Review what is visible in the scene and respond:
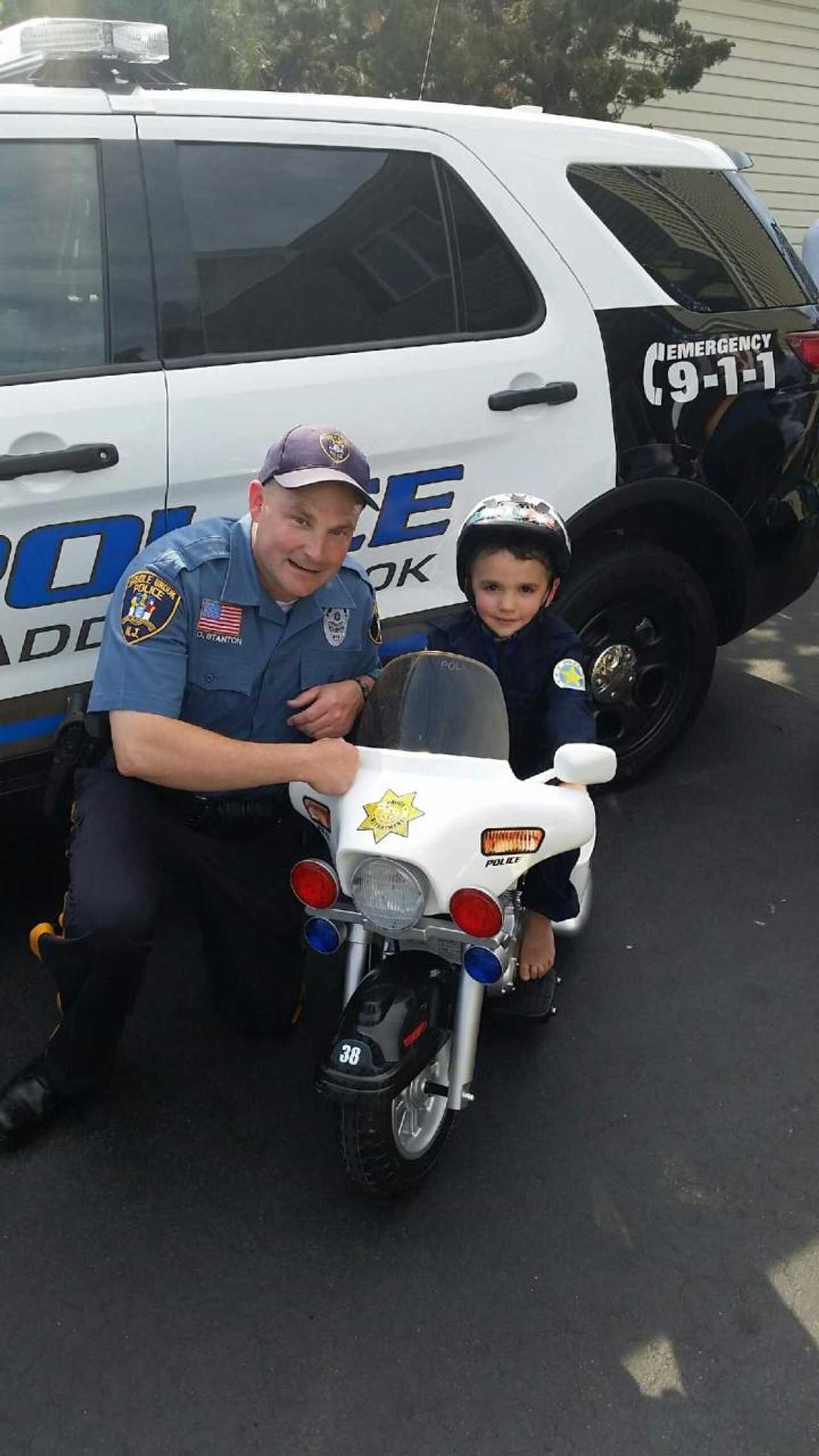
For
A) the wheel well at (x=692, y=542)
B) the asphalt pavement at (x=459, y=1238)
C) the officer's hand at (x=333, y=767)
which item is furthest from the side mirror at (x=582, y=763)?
the wheel well at (x=692, y=542)

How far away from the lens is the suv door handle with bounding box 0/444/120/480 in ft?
7.89

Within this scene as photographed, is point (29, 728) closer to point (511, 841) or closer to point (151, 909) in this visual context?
point (151, 909)

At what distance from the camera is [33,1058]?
103 inches

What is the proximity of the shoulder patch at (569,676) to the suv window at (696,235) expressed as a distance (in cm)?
145

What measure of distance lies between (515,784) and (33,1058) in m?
1.31

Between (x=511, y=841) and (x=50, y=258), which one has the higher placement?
(x=50, y=258)

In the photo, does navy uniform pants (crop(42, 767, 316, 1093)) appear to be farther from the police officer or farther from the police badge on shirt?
the police badge on shirt

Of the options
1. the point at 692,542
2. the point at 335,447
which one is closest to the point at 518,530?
the point at 335,447

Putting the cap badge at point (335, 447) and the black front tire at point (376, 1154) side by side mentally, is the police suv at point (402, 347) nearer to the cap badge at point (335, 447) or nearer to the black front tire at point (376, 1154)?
the cap badge at point (335, 447)

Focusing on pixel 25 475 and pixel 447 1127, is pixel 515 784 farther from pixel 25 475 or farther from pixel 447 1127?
pixel 25 475

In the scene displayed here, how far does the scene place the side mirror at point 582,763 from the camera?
1936 mm

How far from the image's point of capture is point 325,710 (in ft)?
8.04

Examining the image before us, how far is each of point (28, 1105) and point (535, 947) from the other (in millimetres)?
1137

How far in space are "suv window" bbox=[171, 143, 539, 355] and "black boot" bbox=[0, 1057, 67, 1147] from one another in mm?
1591
